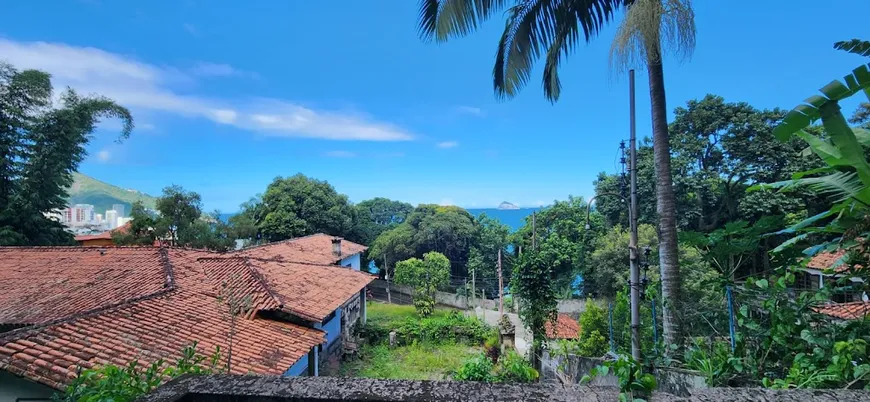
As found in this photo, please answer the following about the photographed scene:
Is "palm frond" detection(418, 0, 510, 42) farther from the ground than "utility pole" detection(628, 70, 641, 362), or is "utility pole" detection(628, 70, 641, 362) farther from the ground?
"palm frond" detection(418, 0, 510, 42)

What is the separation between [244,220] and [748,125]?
94.4 ft

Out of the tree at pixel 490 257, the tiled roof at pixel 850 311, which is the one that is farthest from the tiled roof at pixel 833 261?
the tree at pixel 490 257

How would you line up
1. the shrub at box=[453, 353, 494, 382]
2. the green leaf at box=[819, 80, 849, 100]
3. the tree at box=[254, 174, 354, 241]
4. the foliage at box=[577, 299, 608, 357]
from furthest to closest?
the tree at box=[254, 174, 354, 241] → the foliage at box=[577, 299, 608, 357] → the shrub at box=[453, 353, 494, 382] → the green leaf at box=[819, 80, 849, 100]

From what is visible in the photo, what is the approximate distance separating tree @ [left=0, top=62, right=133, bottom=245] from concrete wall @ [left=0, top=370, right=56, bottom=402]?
1582cm

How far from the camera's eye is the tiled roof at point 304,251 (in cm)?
1583

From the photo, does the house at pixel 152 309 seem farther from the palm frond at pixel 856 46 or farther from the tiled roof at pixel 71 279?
the palm frond at pixel 856 46

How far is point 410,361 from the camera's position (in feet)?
47.2

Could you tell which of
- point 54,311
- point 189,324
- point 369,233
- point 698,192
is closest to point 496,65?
point 189,324

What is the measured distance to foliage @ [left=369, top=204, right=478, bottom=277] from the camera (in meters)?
29.2

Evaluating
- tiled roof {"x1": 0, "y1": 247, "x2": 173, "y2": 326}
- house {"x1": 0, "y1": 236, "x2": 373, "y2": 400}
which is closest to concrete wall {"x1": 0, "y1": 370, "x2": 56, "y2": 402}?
house {"x1": 0, "y1": 236, "x2": 373, "y2": 400}

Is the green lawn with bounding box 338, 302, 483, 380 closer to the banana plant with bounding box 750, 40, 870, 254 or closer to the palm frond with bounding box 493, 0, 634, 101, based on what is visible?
the palm frond with bounding box 493, 0, 634, 101

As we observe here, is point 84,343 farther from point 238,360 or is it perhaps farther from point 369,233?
point 369,233

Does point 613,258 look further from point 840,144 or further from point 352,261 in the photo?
point 840,144

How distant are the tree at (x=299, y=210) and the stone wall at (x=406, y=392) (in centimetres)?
2657
